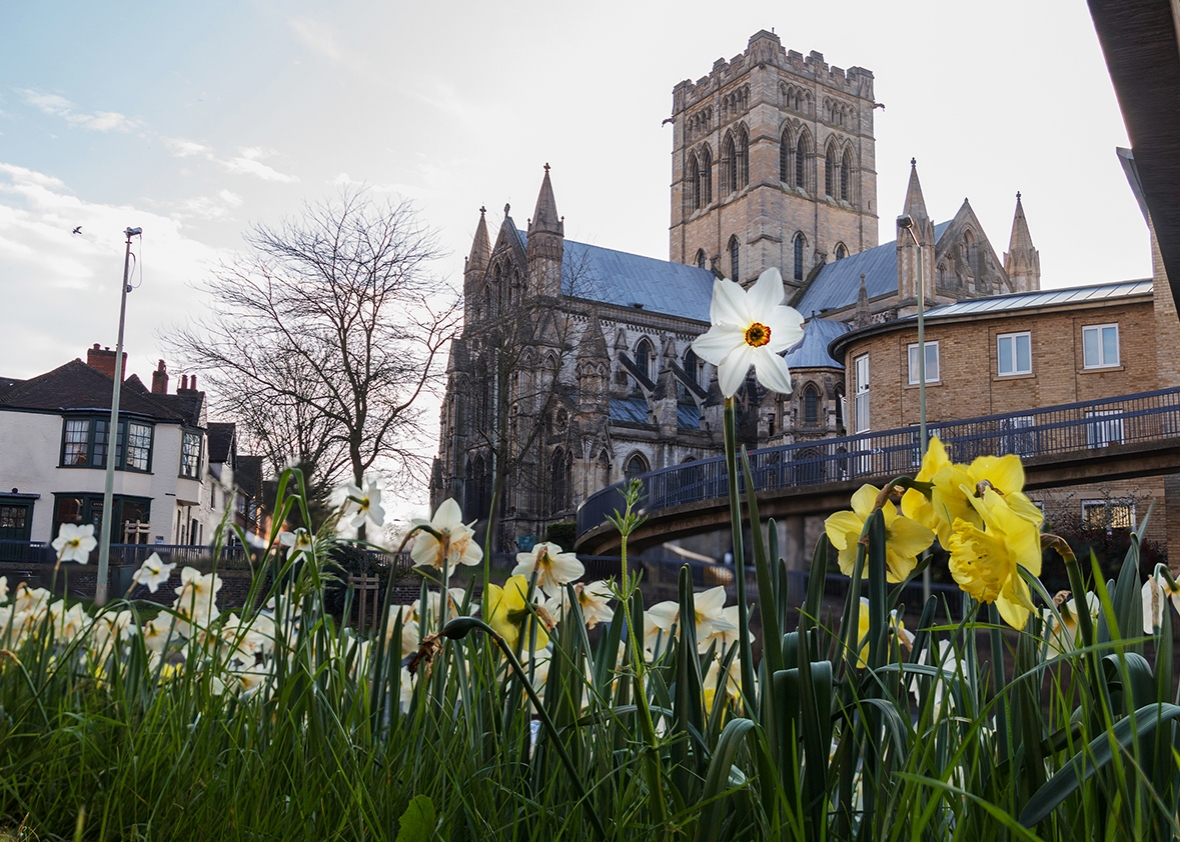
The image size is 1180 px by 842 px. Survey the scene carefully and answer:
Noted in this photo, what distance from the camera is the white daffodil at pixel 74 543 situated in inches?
187

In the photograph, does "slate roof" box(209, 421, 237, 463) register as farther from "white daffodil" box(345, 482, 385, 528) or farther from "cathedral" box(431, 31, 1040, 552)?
"white daffodil" box(345, 482, 385, 528)

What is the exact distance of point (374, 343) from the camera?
111 feet

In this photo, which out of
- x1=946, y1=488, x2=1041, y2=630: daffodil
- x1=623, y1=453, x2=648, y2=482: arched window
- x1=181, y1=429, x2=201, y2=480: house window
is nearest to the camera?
x1=946, y1=488, x2=1041, y2=630: daffodil

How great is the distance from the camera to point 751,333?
1567mm

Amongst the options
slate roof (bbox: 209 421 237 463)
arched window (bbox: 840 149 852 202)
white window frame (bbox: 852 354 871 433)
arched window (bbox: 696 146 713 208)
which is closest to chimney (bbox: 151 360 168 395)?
slate roof (bbox: 209 421 237 463)

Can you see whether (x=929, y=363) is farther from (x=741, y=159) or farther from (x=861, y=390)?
(x=741, y=159)

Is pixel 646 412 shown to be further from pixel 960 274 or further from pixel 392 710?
pixel 392 710

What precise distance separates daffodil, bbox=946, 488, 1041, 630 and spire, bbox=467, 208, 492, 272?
65473 millimetres

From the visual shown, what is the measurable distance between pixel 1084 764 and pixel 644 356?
61696 millimetres

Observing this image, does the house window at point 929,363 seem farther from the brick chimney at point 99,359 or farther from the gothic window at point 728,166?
the gothic window at point 728,166

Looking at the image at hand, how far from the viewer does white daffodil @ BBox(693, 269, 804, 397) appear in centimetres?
152

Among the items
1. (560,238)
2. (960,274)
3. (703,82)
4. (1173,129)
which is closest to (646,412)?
(560,238)

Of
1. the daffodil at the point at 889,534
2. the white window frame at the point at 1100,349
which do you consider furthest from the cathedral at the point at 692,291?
the daffodil at the point at 889,534

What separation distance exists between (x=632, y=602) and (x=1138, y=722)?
1184 mm
